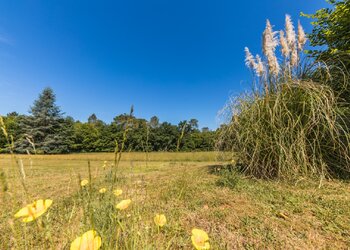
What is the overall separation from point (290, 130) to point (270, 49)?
157cm

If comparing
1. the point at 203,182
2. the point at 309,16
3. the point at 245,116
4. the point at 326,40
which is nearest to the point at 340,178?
the point at 245,116

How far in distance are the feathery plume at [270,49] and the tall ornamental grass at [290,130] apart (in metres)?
0.21

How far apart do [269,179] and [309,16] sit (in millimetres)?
3632

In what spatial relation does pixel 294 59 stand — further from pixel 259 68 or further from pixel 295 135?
pixel 295 135

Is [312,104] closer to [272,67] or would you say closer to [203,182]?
[272,67]

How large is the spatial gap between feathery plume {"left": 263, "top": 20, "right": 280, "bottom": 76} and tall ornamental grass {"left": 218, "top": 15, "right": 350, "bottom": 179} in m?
0.21

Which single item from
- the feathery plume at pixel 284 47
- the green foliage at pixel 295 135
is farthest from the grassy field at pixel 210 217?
the feathery plume at pixel 284 47

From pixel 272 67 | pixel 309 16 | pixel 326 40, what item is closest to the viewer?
pixel 272 67

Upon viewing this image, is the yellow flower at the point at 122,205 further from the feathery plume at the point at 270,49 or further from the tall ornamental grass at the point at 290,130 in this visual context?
the feathery plume at the point at 270,49

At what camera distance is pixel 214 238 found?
1.16 m

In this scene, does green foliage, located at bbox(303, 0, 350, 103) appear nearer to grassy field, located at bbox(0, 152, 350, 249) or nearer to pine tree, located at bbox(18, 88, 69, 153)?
grassy field, located at bbox(0, 152, 350, 249)

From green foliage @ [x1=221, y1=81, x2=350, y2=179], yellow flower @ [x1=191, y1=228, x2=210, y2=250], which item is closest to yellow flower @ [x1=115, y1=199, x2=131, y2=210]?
yellow flower @ [x1=191, y1=228, x2=210, y2=250]

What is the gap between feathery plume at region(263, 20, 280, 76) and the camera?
2.98 metres

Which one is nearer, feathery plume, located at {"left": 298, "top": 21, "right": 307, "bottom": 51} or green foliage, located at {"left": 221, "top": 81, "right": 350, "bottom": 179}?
green foliage, located at {"left": 221, "top": 81, "right": 350, "bottom": 179}
